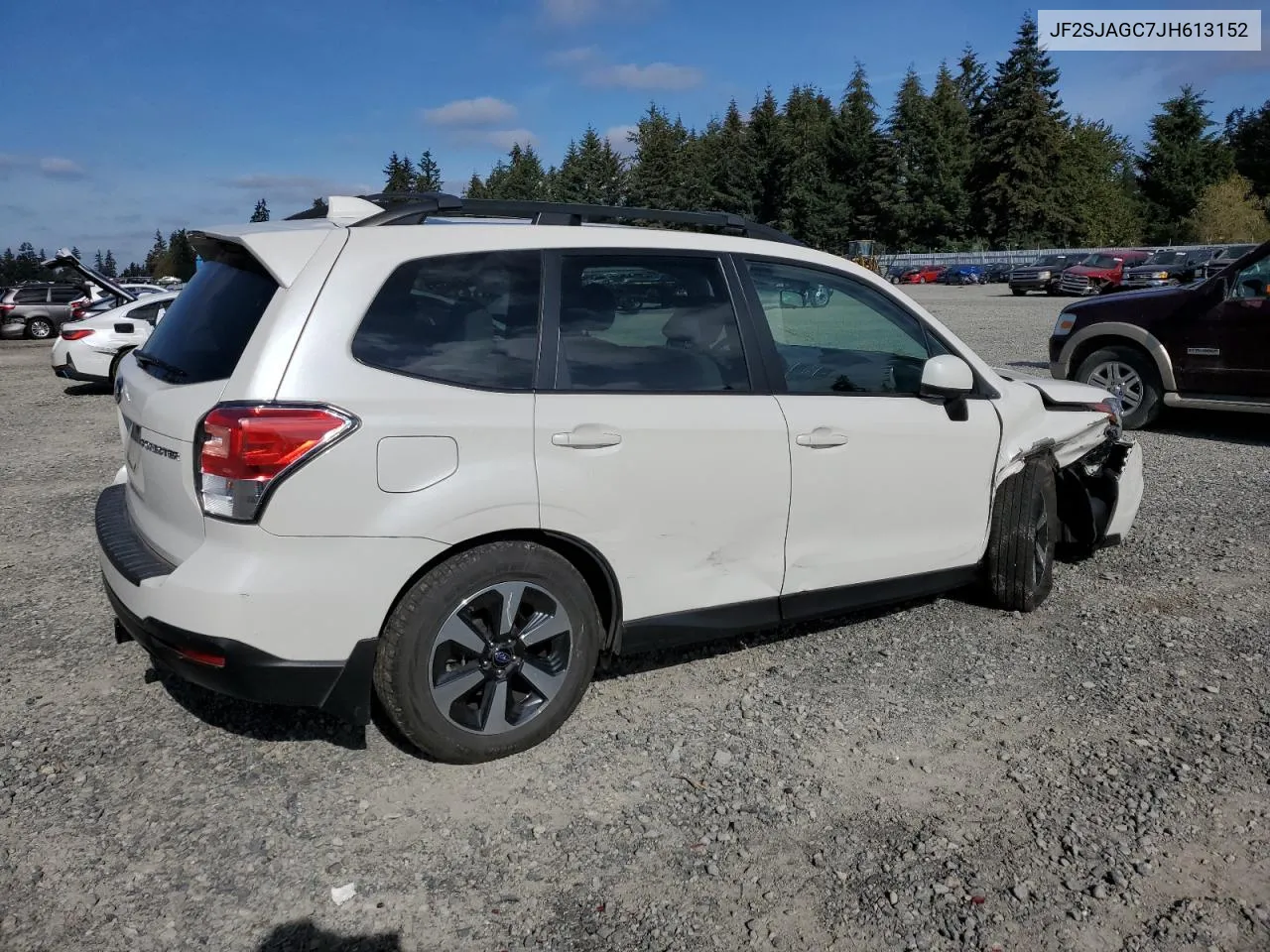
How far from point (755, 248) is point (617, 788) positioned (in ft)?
6.77

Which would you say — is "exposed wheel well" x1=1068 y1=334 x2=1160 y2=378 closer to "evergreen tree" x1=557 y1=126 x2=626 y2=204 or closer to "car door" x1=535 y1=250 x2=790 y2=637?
"car door" x1=535 y1=250 x2=790 y2=637

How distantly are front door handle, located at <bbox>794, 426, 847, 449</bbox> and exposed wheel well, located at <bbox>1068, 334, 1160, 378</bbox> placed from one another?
6.74m

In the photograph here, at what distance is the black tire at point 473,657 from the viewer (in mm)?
3123

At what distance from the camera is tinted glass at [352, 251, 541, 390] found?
3152 mm

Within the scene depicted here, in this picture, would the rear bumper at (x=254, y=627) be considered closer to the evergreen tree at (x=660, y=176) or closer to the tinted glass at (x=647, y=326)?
the tinted glass at (x=647, y=326)

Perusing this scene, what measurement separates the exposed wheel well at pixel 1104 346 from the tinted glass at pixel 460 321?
777 centimetres

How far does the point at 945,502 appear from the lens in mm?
4293

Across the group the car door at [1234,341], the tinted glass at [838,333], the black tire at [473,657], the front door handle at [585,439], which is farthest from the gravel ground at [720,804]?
the car door at [1234,341]

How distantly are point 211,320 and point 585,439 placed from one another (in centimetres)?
127

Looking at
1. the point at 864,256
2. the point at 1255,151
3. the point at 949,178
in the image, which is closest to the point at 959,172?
the point at 949,178

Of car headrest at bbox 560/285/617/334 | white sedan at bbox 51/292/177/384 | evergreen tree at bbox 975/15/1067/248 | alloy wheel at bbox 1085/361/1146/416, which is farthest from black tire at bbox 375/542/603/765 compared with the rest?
evergreen tree at bbox 975/15/1067/248

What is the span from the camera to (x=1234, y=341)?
344 inches

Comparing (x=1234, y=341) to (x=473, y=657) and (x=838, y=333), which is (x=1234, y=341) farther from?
(x=473, y=657)

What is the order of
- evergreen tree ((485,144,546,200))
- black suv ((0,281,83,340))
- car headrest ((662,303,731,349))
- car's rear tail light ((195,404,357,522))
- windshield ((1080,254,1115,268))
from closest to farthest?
1. car's rear tail light ((195,404,357,522))
2. car headrest ((662,303,731,349))
3. black suv ((0,281,83,340))
4. windshield ((1080,254,1115,268))
5. evergreen tree ((485,144,546,200))
